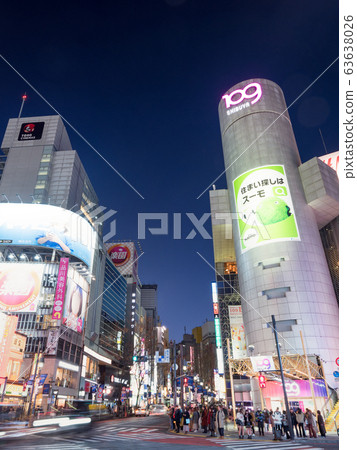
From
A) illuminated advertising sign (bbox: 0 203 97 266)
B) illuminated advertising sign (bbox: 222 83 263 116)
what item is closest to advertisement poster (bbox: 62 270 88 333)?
illuminated advertising sign (bbox: 0 203 97 266)

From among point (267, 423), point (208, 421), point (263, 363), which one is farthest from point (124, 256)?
point (208, 421)

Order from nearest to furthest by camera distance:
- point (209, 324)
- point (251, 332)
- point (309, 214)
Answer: point (251, 332) < point (309, 214) < point (209, 324)

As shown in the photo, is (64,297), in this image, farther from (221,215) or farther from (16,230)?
(221,215)

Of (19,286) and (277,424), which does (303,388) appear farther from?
(19,286)

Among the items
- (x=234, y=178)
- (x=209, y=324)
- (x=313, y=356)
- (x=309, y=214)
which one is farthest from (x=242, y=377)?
(x=209, y=324)

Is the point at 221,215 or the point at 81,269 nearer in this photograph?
the point at 221,215

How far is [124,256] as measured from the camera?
11919 centimetres

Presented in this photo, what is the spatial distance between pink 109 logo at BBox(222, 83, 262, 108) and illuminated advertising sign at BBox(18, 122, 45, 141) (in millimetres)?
61390

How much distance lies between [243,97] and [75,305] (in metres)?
48.2

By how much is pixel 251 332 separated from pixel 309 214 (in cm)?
1779

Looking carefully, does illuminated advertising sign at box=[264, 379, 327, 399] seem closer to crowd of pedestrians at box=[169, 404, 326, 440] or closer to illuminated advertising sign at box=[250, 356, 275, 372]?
illuminated advertising sign at box=[250, 356, 275, 372]

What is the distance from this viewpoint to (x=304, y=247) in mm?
40750

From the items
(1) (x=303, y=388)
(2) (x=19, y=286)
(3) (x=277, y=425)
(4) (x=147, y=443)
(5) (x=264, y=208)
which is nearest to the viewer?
(4) (x=147, y=443)

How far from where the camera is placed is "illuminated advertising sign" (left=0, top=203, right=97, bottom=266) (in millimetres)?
57281
